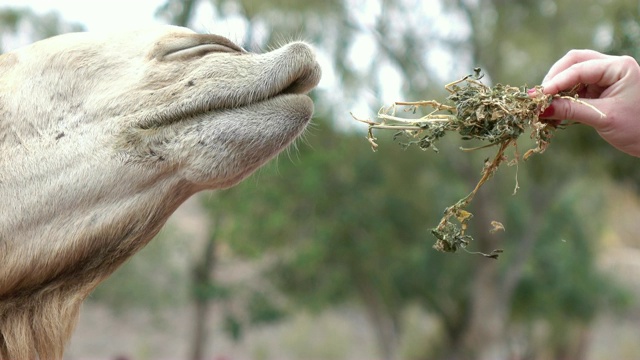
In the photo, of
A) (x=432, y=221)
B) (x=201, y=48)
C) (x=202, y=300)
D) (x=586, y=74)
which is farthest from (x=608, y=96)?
(x=432, y=221)

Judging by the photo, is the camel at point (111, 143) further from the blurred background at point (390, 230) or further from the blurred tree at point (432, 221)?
the blurred tree at point (432, 221)

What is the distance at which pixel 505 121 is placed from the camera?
2.21 meters

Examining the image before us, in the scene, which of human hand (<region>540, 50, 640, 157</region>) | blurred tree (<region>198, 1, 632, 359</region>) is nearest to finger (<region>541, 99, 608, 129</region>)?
human hand (<region>540, 50, 640, 157</region>)

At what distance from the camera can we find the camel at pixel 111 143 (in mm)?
2182

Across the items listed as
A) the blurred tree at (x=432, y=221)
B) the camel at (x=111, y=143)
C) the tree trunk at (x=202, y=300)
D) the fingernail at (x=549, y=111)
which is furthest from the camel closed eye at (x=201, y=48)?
the tree trunk at (x=202, y=300)

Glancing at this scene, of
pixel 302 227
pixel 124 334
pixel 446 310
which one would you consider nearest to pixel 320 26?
pixel 302 227

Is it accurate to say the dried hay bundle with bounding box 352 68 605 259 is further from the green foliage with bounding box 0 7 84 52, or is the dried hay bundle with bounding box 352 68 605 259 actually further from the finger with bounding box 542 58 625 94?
the green foliage with bounding box 0 7 84 52

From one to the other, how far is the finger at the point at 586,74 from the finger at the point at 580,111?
0.04 metres

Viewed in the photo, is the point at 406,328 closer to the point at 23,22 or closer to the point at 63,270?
the point at 23,22

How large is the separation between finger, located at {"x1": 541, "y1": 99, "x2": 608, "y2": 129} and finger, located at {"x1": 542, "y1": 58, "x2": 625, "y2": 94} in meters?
0.04

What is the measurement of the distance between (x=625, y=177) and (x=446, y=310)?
444 inches

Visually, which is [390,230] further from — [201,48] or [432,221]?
[201,48]

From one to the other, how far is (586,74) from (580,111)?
0.10 m

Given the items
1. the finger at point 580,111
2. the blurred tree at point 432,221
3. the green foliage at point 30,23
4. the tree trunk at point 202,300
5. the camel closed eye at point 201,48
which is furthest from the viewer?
the tree trunk at point 202,300
